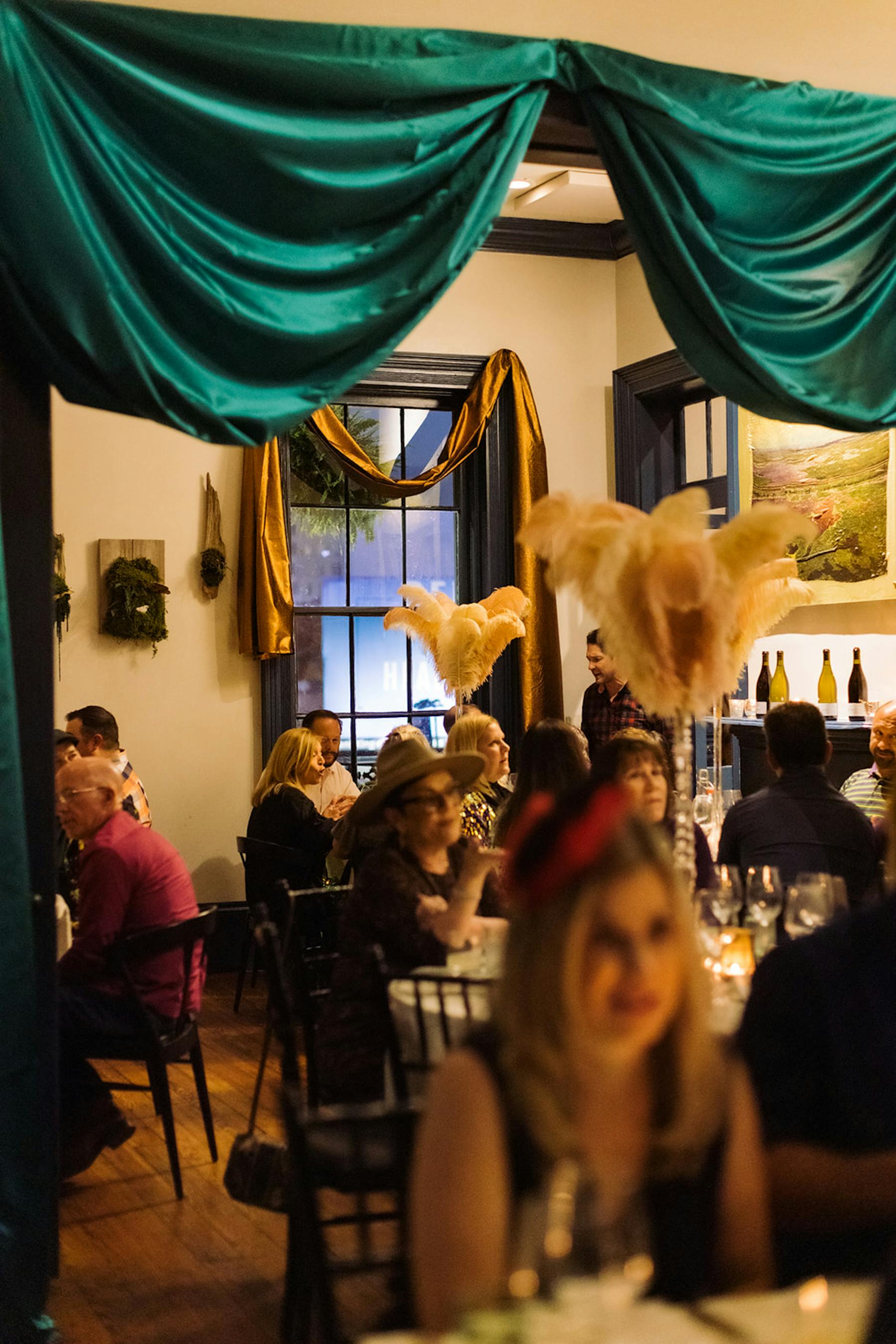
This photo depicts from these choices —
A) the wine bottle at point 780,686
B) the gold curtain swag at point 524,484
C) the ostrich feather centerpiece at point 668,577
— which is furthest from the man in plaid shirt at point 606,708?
the ostrich feather centerpiece at point 668,577

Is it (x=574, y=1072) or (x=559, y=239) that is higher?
(x=559, y=239)

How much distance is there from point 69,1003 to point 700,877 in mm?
2014

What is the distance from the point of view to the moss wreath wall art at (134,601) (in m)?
6.93

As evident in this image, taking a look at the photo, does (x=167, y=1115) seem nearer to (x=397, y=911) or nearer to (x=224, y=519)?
(x=397, y=911)

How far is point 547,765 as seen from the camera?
4.21 m

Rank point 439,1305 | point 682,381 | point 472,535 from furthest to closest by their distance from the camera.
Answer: point 472,535 < point 682,381 < point 439,1305

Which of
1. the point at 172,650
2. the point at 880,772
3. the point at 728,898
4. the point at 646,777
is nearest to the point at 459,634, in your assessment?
the point at 172,650

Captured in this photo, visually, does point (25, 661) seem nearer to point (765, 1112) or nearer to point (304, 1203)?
point (304, 1203)

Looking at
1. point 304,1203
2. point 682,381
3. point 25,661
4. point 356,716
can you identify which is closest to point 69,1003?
point 25,661

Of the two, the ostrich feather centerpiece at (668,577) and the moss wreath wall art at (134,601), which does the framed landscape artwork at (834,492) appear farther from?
the moss wreath wall art at (134,601)

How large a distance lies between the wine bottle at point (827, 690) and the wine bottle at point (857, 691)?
3.4 inches

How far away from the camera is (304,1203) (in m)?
1.93

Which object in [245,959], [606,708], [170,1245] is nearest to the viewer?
[170,1245]

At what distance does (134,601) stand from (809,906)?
471cm
